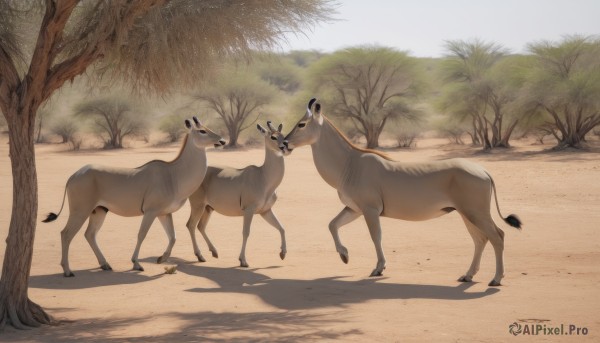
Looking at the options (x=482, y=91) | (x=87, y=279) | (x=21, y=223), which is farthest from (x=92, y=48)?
(x=482, y=91)

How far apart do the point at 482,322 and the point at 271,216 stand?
4.77m

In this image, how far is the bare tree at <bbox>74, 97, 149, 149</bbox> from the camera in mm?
44919

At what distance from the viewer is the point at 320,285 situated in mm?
9234

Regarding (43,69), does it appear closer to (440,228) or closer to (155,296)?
(155,296)

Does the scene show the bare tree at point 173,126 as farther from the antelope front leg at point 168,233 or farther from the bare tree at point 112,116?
the antelope front leg at point 168,233

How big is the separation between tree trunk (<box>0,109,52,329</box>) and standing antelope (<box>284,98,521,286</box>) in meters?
3.85

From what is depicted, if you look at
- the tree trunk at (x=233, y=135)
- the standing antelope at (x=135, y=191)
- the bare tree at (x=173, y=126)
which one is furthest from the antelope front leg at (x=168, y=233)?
the bare tree at (x=173, y=126)

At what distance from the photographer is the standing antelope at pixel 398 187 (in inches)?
365

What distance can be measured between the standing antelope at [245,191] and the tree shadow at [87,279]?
141 cm

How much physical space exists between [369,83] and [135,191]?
1352 inches

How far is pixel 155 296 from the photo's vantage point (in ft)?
29.0

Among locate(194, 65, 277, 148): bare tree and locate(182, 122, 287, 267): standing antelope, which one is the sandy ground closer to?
locate(182, 122, 287, 267): standing antelope

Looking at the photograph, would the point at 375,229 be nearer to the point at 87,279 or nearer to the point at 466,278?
the point at 466,278

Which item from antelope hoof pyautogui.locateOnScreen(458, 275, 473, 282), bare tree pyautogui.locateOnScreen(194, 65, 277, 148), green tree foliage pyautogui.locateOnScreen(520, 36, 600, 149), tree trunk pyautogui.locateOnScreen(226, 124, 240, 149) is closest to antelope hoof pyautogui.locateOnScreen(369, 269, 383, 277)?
antelope hoof pyautogui.locateOnScreen(458, 275, 473, 282)
